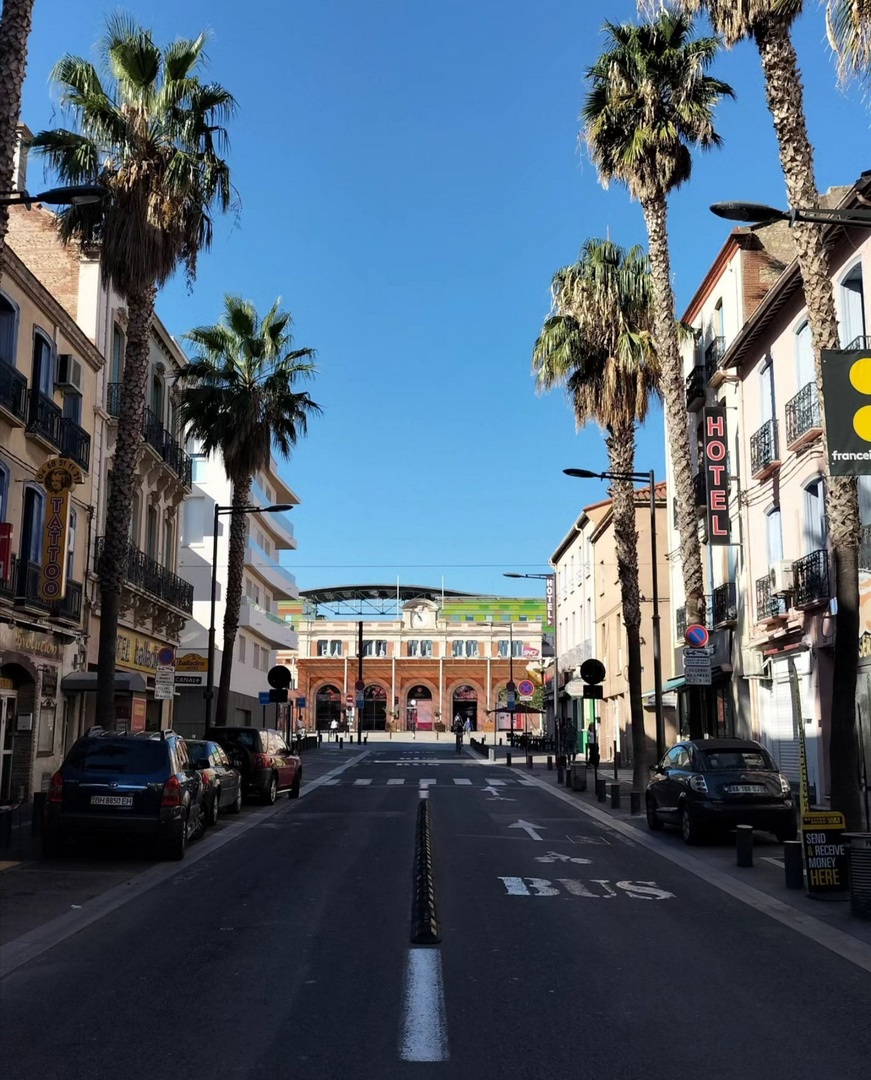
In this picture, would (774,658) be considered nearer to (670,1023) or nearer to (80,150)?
(80,150)

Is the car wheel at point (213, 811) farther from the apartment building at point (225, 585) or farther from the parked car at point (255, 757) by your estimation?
the apartment building at point (225, 585)

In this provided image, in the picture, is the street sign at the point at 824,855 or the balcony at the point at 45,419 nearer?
the street sign at the point at 824,855

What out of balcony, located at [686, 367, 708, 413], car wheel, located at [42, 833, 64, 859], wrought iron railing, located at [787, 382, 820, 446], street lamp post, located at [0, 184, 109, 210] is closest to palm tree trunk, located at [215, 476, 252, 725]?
balcony, located at [686, 367, 708, 413]

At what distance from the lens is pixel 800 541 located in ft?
79.2

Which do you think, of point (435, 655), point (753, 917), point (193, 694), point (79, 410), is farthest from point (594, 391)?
point (435, 655)

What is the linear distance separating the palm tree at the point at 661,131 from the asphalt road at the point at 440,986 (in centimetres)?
1294

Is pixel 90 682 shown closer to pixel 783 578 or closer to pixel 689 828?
pixel 689 828

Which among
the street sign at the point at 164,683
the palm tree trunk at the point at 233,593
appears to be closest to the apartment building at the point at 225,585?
the palm tree trunk at the point at 233,593

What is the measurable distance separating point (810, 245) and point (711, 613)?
18.1 meters

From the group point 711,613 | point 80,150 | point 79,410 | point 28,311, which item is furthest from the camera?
point 711,613

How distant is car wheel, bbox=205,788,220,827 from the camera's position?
1808 cm

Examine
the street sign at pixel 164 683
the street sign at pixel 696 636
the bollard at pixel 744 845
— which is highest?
the street sign at pixel 696 636

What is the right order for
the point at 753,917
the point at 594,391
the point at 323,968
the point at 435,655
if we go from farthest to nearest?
the point at 435,655, the point at 594,391, the point at 753,917, the point at 323,968

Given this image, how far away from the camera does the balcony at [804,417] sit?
2231cm
